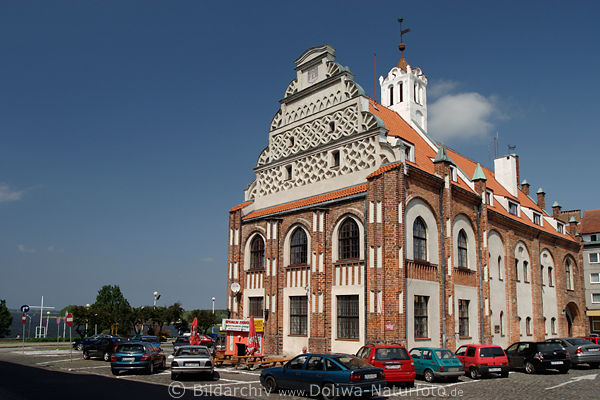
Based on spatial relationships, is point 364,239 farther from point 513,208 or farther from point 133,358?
point 513,208

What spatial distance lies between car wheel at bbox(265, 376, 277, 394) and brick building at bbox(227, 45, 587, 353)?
926 centimetres

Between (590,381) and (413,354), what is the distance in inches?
275

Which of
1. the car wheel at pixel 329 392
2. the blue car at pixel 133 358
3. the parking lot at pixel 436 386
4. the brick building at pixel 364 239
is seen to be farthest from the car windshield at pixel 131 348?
the car wheel at pixel 329 392

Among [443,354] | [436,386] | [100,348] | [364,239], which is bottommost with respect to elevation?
[100,348]

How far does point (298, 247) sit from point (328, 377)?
53.8ft

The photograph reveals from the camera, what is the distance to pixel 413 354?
21.1m

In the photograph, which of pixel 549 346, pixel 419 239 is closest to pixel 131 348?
pixel 419 239

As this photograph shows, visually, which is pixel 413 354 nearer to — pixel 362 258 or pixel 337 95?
pixel 362 258

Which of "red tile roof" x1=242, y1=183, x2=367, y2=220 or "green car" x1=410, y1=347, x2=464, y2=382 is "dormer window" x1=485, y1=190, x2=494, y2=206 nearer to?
"red tile roof" x1=242, y1=183, x2=367, y2=220

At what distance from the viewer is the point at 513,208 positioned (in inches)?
1597

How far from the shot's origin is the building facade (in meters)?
51.6

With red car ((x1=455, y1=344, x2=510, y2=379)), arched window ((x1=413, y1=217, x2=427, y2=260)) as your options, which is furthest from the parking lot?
arched window ((x1=413, y1=217, x2=427, y2=260))

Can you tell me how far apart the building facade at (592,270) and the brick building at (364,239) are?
15.4 m

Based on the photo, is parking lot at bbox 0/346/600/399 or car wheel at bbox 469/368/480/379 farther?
car wheel at bbox 469/368/480/379
